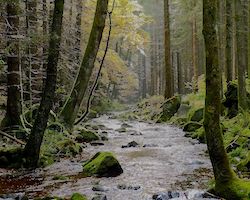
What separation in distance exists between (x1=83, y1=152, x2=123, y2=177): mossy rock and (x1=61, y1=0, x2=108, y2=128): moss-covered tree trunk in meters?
3.59

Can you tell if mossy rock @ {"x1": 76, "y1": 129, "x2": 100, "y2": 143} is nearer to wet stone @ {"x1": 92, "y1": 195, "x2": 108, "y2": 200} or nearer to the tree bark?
wet stone @ {"x1": 92, "y1": 195, "x2": 108, "y2": 200}

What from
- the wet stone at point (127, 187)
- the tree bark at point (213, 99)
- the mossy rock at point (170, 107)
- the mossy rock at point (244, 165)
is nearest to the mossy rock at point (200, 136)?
the mossy rock at point (244, 165)

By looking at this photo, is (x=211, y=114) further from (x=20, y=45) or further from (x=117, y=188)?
(x=20, y=45)

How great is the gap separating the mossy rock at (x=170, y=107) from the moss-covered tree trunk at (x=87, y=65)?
10831 mm

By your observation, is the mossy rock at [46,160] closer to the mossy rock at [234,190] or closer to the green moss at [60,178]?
the green moss at [60,178]

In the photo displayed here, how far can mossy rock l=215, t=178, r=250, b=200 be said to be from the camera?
568 cm

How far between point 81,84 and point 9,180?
4.55 m

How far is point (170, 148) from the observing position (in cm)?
1237

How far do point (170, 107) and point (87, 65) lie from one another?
37.3 feet

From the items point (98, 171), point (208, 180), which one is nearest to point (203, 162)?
point (208, 180)

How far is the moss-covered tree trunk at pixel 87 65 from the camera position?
11.7 metres

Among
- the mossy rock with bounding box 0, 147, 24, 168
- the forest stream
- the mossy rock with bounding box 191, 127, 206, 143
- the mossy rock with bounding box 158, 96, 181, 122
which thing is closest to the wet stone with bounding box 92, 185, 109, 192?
the forest stream

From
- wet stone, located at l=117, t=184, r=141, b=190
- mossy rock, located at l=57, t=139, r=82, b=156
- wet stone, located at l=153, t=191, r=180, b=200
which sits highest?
wet stone, located at l=153, t=191, r=180, b=200

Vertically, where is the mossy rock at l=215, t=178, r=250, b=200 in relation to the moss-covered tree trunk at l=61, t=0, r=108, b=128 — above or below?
below
